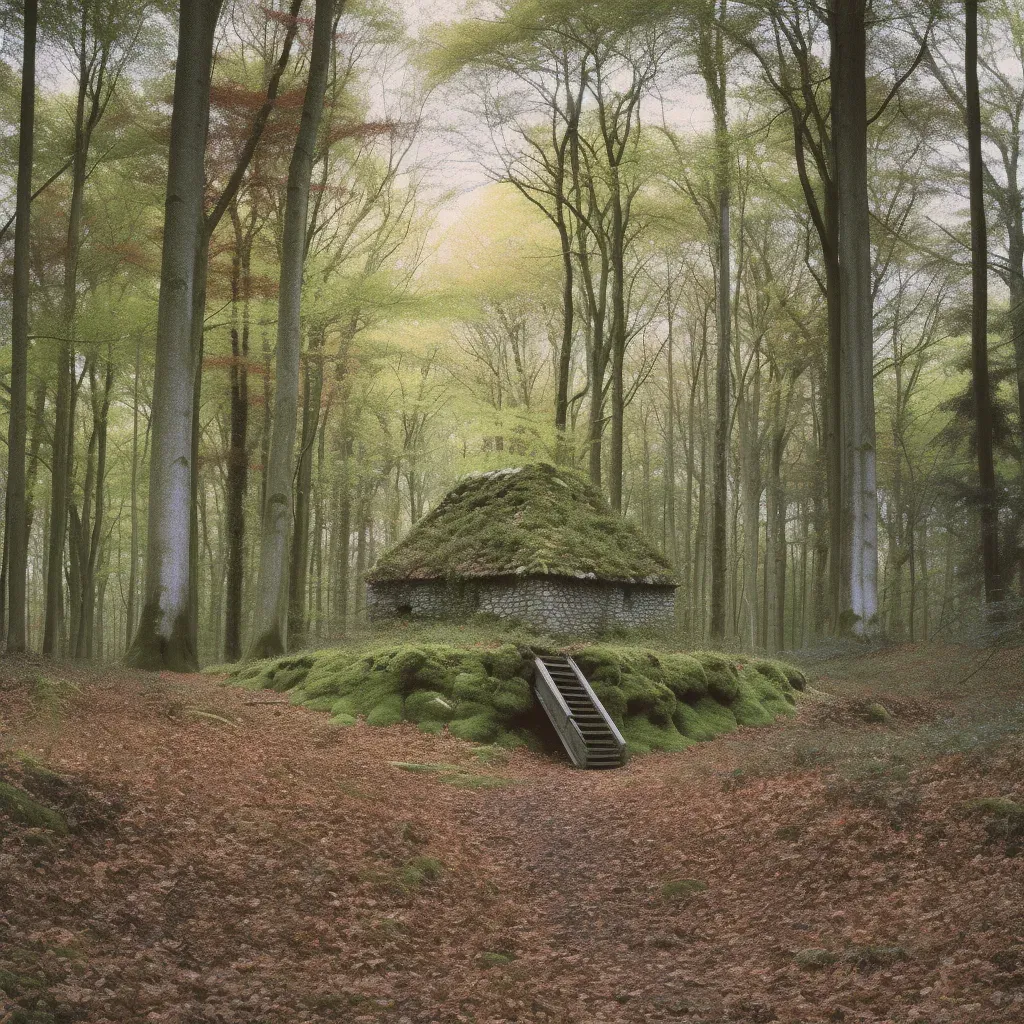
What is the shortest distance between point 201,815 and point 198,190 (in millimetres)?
10507

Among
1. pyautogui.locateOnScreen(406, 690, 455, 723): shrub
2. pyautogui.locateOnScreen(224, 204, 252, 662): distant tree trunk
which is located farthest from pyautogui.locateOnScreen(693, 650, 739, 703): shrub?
pyautogui.locateOnScreen(224, 204, 252, 662): distant tree trunk

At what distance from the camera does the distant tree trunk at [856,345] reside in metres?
16.8

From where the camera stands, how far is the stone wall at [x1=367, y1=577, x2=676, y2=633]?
666 inches

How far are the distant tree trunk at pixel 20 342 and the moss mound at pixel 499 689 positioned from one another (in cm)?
376

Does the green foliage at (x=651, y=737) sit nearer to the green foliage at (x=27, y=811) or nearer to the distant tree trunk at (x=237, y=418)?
the green foliage at (x=27, y=811)

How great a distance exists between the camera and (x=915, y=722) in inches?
489

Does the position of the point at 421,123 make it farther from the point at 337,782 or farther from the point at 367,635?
the point at 337,782

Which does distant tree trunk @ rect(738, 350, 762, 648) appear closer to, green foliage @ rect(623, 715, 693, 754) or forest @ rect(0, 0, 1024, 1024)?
forest @ rect(0, 0, 1024, 1024)

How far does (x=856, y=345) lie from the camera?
1723 cm

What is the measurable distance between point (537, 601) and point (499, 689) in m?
→ 3.87

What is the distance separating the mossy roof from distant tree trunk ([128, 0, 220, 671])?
6.22 meters

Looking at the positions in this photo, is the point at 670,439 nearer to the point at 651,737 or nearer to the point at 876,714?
the point at 651,737

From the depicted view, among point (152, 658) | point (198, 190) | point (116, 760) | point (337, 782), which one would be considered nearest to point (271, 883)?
point (116, 760)

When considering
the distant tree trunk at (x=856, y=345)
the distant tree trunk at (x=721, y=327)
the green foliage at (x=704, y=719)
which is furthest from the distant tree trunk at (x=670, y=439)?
the green foliage at (x=704, y=719)
